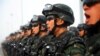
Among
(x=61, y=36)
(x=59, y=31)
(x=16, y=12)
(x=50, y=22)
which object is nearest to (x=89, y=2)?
(x=61, y=36)

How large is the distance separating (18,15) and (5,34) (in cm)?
248

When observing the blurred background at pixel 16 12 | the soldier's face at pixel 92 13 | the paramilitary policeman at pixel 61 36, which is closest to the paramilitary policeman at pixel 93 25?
the soldier's face at pixel 92 13

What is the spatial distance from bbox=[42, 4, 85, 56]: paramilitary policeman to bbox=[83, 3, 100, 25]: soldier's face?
3.38ft

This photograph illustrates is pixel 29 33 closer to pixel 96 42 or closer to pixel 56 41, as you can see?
pixel 56 41

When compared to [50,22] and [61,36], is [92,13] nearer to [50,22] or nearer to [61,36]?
[61,36]

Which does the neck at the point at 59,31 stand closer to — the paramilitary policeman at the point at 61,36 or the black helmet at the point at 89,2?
the paramilitary policeman at the point at 61,36

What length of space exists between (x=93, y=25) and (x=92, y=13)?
0.35 feet

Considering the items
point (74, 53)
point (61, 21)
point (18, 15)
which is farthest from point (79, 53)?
point (18, 15)

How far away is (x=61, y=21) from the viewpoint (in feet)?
13.1

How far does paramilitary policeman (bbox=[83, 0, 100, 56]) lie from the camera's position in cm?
220

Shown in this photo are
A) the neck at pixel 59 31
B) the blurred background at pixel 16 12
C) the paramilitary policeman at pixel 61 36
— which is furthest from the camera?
the blurred background at pixel 16 12

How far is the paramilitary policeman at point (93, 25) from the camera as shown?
2.20 metres

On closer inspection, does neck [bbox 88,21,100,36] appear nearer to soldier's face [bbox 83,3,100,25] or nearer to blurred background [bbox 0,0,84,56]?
soldier's face [bbox 83,3,100,25]

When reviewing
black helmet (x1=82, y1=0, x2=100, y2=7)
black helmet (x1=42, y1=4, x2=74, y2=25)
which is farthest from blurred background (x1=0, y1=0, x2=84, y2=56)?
black helmet (x1=82, y1=0, x2=100, y2=7)
